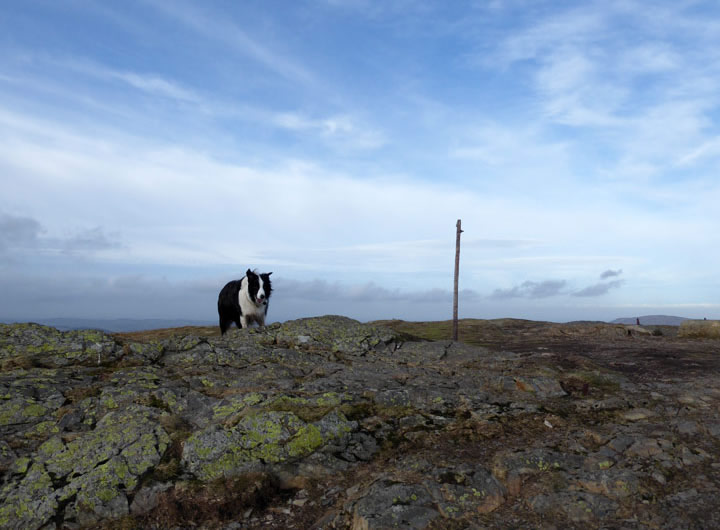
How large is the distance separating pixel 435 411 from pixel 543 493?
3.72 metres

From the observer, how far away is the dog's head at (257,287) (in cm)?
1959

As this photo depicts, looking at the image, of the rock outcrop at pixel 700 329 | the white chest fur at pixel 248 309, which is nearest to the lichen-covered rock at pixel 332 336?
the white chest fur at pixel 248 309

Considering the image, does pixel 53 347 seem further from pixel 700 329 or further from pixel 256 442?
pixel 700 329

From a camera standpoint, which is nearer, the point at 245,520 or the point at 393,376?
the point at 245,520

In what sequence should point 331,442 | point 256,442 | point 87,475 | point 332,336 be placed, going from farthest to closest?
1. point 332,336
2. point 331,442
3. point 256,442
4. point 87,475

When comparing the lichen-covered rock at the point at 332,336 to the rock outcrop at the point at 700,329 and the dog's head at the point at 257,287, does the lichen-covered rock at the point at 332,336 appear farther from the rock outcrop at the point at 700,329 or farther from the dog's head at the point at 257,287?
the rock outcrop at the point at 700,329

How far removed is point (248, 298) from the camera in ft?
65.9

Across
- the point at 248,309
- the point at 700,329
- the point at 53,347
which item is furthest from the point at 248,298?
the point at 700,329

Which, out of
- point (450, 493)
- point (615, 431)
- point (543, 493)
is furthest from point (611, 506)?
point (615, 431)

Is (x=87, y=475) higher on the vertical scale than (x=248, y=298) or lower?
lower

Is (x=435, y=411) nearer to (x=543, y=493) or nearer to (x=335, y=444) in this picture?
(x=335, y=444)

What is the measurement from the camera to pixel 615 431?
977cm

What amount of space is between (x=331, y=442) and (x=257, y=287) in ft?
37.2

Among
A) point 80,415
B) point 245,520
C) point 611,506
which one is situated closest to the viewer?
point 611,506
